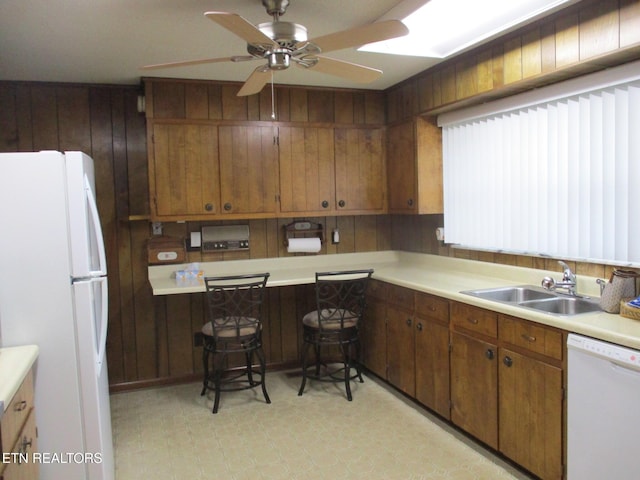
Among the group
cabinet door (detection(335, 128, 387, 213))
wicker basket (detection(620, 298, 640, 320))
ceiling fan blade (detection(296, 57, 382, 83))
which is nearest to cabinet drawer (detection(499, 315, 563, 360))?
wicker basket (detection(620, 298, 640, 320))

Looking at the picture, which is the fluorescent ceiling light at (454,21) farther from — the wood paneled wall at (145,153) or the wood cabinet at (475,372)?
the wood cabinet at (475,372)

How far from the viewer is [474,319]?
8.89ft

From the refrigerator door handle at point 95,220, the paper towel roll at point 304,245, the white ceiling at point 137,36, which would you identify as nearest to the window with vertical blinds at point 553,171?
the white ceiling at point 137,36

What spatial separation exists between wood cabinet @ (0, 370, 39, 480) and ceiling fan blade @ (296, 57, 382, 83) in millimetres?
1772

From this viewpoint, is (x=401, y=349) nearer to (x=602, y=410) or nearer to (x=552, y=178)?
(x=552, y=178)

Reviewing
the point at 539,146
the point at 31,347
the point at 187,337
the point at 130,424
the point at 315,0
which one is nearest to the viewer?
the point at 31,347

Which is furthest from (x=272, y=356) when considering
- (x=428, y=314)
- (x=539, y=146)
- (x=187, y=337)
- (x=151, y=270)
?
(x=539, y=146)

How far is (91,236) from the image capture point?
7.43 feet

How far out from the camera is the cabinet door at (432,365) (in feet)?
9.86

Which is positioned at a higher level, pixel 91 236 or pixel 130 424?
pixel 91 236

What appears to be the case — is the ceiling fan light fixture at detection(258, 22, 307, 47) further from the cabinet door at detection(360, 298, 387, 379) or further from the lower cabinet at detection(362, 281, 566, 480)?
the cabinet door at detection(360, 298, 387, 379)

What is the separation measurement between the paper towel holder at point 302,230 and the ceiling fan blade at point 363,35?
2.20 meters

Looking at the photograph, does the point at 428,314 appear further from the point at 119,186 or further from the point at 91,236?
the point at 119,186

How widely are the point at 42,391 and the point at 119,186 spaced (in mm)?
1995
